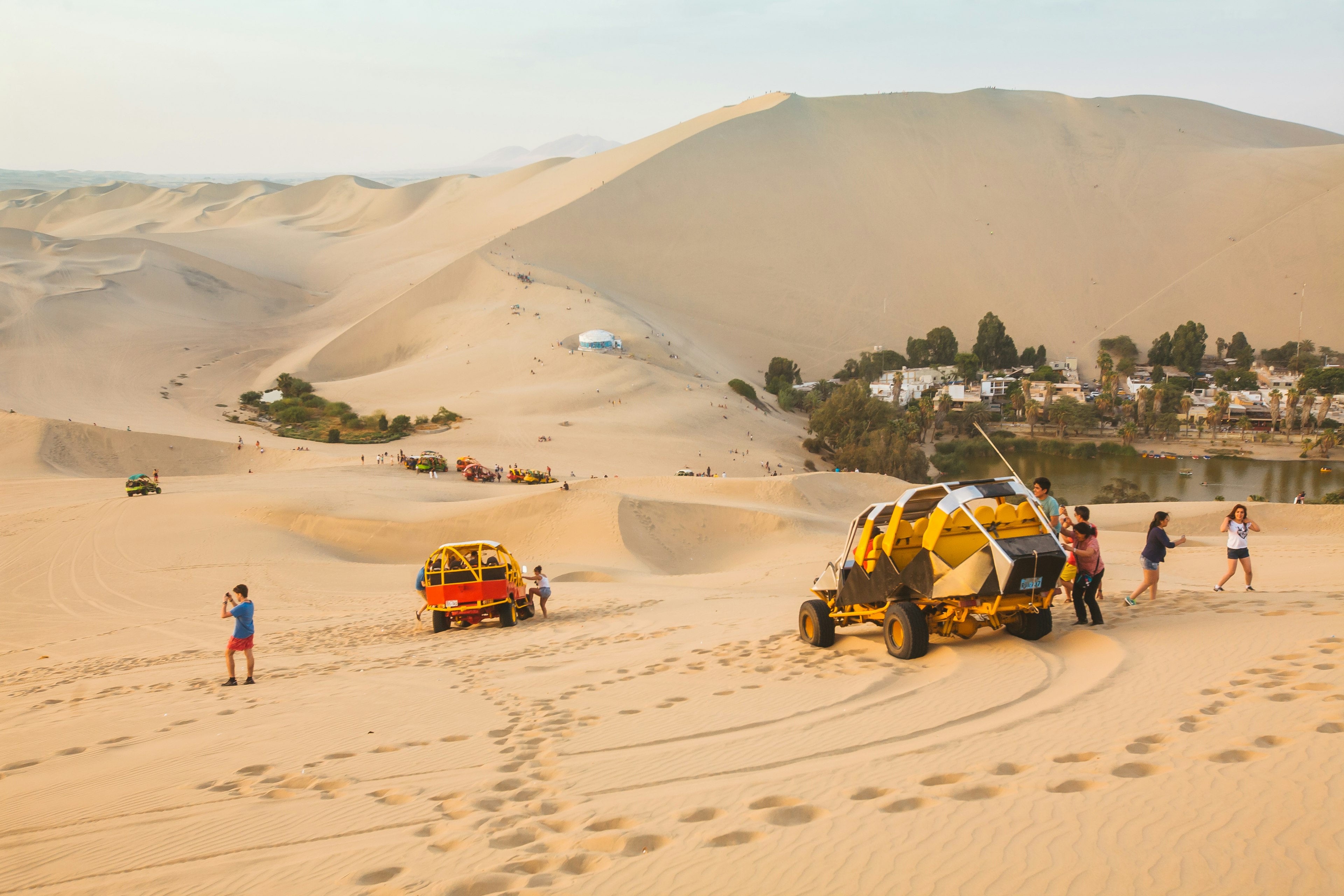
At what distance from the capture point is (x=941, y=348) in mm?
79875

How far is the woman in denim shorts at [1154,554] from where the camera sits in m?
9.95

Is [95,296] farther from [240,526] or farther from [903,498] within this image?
[903,498]

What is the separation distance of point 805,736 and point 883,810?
4.70 ft

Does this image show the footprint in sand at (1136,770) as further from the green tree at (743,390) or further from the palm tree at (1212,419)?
the palm tree at (1212,419)

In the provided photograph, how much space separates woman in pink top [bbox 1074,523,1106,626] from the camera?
28.7 ft

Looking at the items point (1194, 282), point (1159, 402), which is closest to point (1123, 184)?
point (1194, 282)

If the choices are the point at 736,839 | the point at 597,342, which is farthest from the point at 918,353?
the point at 736,839

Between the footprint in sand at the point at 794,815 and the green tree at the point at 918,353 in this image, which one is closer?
the footprint in sand at the point at 794,815

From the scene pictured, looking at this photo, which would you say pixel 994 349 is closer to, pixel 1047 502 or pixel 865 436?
pixel 865 436

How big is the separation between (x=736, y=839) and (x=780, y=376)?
6791 cm

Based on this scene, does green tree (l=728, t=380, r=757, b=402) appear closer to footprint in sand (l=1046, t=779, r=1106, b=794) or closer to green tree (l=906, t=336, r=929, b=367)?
green tree (l=906, t=336, r=929, b=367)

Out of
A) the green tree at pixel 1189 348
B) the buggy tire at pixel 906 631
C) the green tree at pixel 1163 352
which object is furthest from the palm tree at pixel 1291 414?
the buggy tire at pixel 906 631

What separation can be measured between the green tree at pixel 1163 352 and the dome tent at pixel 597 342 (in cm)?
4809

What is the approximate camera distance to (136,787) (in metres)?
5.90
